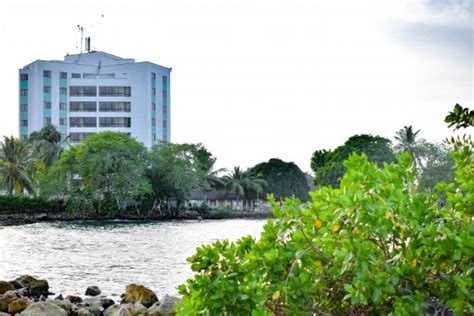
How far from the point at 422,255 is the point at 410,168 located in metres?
0.52

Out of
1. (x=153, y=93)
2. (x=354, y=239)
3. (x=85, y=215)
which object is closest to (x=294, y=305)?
(x=354, y=239)

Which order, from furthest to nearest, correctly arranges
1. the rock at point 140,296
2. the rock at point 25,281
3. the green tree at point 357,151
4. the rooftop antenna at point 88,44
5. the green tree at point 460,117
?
1. the rooftop antenna at point 88,44
2. the green tree at point 357,151
3. the rock at point 25,281
4. the rock at point 140,296
5. the green tree at point 460,117

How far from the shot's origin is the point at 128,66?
8000cm

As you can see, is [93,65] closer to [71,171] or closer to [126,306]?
[71,171]

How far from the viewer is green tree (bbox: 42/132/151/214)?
51938 mm

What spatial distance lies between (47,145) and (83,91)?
16.5 meters

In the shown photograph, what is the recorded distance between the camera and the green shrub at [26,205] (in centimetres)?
5644

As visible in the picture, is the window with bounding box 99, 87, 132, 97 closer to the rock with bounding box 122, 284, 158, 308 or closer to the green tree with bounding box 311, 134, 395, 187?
the green tree with bounding box 311, 134, 395, 187

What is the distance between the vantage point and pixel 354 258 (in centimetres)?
310

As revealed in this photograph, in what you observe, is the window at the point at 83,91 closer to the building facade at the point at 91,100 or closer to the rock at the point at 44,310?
the building facade at the point at 91,100

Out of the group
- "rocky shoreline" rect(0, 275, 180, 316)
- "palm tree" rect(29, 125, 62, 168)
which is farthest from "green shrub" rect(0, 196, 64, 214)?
"rocky shoreline" rect(0, 275, 180, 316)

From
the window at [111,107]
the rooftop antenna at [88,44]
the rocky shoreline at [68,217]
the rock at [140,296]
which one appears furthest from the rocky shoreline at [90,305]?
the rooftop antenna at [88,44]

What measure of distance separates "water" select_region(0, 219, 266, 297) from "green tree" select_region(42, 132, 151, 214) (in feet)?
43.3

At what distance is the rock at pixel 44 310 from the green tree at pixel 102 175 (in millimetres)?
41854
